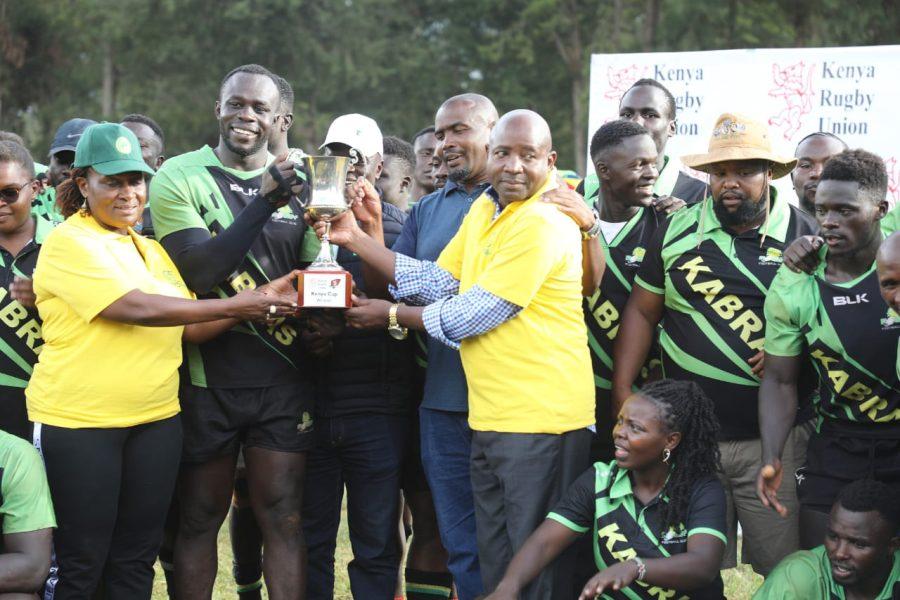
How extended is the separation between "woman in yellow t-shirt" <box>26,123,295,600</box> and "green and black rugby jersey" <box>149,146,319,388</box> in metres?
0.20

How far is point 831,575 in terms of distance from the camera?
15.6ft

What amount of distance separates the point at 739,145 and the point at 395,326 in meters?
1.74

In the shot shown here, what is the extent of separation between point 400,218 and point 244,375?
135cm

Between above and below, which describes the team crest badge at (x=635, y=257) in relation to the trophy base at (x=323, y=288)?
above

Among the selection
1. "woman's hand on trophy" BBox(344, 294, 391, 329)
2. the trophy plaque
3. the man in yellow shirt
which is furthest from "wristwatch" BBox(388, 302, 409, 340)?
the man in yellow shirt

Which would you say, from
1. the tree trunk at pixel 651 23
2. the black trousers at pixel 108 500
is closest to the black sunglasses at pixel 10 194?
the black trousers at pixel 108 500

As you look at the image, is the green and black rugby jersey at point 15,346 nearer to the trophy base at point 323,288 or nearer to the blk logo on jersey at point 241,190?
the blk logo on jersey at point 241,190

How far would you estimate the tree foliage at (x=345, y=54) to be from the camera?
95.2 ft

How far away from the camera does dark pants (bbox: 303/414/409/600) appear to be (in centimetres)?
565

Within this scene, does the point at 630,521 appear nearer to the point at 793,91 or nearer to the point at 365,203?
the point at 365,203

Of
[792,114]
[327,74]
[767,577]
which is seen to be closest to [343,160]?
[767,577]

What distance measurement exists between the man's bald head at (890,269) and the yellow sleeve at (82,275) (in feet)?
9.90

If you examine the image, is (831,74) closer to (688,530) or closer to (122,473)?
(688,530)

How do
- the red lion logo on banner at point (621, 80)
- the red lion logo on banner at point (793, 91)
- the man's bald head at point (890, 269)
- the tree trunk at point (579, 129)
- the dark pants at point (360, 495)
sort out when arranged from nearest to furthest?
the man's bald head at point (890, 269)
the dark pants at point (360, 495)
the red lion logo on banner at point (793, 91)
the red lion logo on banner at point (621, 80)
the tree trunk at point (579, 129)
